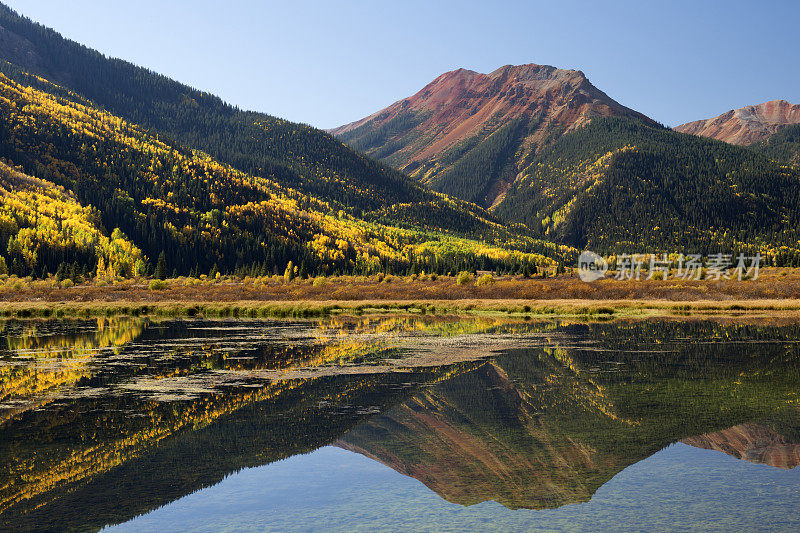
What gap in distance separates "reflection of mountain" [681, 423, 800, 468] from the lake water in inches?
2.5

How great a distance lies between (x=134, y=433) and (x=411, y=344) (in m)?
22.0

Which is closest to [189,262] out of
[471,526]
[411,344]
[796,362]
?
[411,344]

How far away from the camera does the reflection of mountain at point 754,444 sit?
15.7 m

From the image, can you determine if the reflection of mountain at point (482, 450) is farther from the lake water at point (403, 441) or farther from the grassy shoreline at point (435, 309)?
the grassy shoreline at point (435, 309)

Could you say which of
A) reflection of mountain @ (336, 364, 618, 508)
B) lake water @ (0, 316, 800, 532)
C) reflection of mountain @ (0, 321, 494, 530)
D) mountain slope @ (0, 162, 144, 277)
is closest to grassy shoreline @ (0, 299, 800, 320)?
lake water @ (0, 316, 800, 532)

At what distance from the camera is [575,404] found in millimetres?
21750

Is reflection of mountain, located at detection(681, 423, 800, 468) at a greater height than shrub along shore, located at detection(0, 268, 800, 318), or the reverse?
reflection of mountain, located at detection(681, 423, 800, 468)

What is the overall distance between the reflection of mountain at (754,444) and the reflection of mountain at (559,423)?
4 centimetres

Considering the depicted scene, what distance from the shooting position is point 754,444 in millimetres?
16953

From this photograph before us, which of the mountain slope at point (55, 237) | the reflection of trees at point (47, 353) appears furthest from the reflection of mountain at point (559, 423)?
the mountain slope at point (55, 237)

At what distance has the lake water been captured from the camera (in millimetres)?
12469

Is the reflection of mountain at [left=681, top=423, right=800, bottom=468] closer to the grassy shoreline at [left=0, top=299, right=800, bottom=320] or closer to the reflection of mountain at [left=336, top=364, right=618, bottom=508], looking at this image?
the reflection of mountain at [left=336, top=364, right=618, bottom=508]

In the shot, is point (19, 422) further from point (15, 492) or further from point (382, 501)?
point (382, 501)

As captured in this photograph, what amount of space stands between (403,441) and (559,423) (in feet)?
15.1
